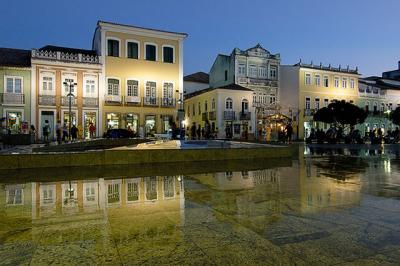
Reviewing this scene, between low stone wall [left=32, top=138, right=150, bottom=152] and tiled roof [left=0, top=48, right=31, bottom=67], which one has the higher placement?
tiled roof [left=0, top=48, right=31, bottom=67]

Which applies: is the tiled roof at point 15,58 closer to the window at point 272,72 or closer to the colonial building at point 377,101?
the window at point 272,72

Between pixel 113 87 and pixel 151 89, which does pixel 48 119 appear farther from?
pixel 151 89

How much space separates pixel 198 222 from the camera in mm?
4254

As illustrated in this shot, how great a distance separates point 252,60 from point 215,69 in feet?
21.9

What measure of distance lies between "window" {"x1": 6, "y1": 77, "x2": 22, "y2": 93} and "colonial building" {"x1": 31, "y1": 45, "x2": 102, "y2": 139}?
1.23m

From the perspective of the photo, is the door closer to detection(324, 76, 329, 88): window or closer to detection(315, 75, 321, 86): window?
detection(315, 75, 321, 86): window

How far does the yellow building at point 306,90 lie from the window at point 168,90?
1851 centimetres

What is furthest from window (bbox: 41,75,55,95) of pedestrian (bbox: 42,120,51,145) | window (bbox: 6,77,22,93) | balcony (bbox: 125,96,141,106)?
balcony (bbox: 125,96,141,106)

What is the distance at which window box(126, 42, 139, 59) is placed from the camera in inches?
1405

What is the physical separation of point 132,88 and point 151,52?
455 cm

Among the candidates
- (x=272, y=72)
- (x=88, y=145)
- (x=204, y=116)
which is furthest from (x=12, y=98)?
(x=272, y=72)

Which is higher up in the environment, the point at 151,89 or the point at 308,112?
the point at 151,89

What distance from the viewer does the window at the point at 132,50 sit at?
35.7 meters

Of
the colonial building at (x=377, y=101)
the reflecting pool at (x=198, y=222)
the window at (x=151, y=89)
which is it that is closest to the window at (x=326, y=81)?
the colonial building at (x=377, y=101)
